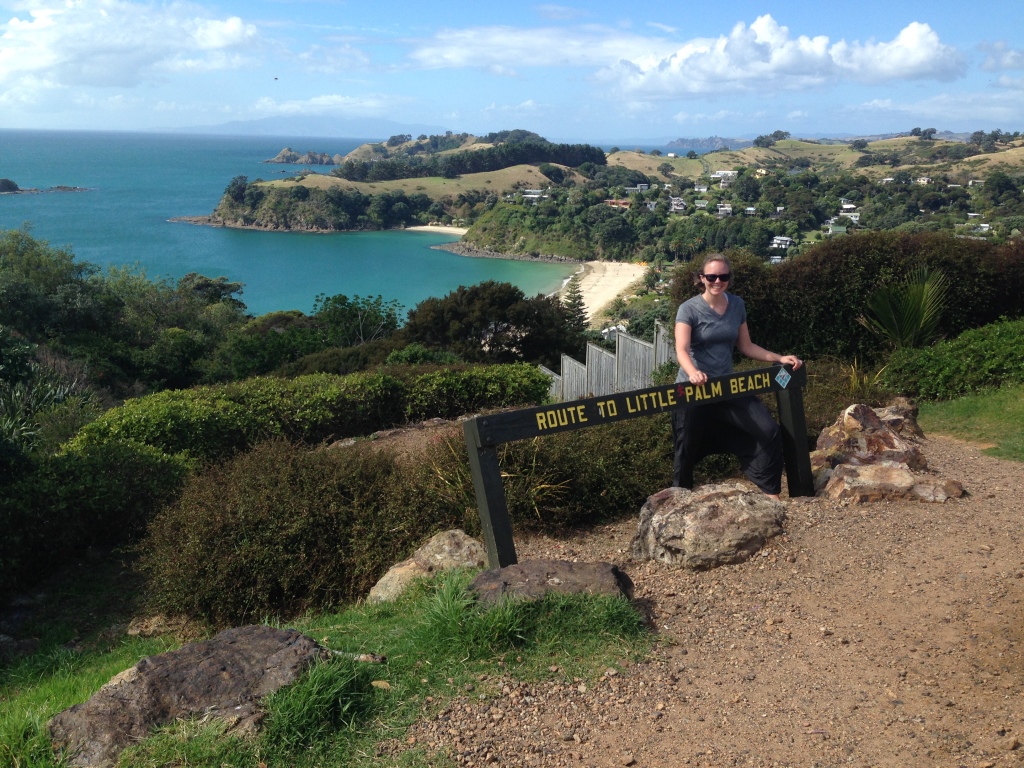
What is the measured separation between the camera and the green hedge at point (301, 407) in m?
8.84

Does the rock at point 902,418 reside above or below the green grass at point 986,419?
above

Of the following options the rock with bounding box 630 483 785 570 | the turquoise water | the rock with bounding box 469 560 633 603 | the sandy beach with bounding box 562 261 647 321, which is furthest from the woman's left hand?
the turquoise water

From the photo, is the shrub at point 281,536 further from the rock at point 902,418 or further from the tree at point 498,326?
the tree at point 498,326

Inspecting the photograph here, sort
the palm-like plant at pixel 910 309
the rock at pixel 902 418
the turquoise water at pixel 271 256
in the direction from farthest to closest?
1. the turquoise water at pixel 271 256
2. the palm-like plant at pixel 910 309
3. the rock at pixel 902 418

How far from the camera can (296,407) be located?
9.98m

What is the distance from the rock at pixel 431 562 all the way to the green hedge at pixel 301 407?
3889mm

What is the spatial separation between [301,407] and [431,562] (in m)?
5.31

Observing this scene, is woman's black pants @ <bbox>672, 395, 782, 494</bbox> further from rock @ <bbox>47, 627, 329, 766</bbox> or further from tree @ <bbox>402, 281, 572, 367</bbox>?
tree @ <bbox>402, 281, 572, 367</bbox>

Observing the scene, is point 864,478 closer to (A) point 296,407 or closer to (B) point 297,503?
(B) point 297,503

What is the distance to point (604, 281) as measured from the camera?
263 feet

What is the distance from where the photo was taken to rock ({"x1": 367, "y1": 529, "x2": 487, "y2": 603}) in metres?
5.04

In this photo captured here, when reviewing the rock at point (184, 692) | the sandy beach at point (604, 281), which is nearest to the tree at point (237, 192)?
the sandy beach at point (604, 281)

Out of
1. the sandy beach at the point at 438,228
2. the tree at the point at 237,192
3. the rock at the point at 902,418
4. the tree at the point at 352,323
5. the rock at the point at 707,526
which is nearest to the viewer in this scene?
the rock at the point at 707,526

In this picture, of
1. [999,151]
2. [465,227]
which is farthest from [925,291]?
[999,151]
